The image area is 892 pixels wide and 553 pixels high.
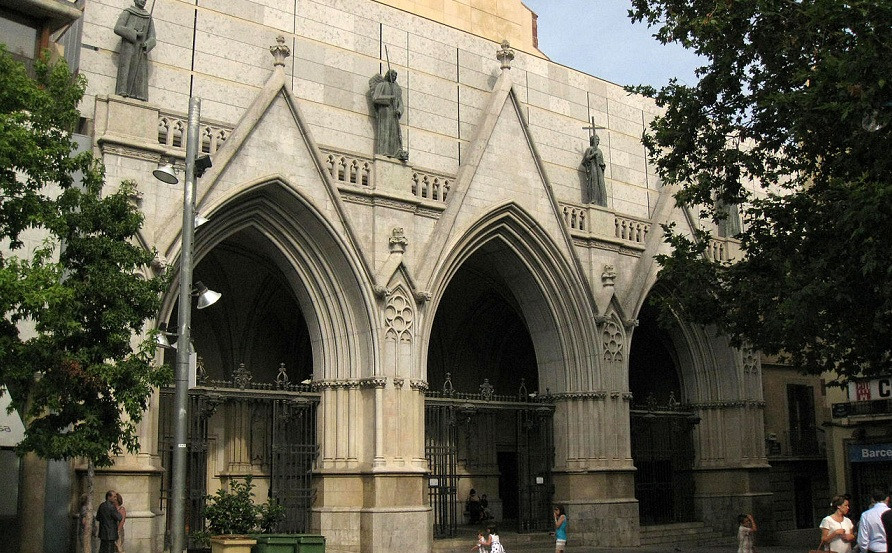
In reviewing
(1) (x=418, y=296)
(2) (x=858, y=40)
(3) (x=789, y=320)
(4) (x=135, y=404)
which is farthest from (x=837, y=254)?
(4) (x=135, y=404)

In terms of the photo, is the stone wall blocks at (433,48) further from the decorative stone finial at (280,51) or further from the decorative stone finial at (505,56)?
the decorative stone finial at (280,51)

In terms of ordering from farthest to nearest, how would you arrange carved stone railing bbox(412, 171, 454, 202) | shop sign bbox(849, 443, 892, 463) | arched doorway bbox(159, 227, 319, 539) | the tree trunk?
1. shop sign bbox(849, 443, 892, 463)
2. carved stone railing bbox(412, 171, 454, 202)
3. arched doorway bbox(159, 227, 319, 539)
4. the tree trunk

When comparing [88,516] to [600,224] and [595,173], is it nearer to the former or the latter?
[600,224]

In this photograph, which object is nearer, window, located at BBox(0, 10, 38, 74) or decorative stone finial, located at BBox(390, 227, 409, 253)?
window, located at BBox(0, 10, 38, 74)

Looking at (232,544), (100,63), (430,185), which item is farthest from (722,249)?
(232,544)

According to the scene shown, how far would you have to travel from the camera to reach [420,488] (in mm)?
20859

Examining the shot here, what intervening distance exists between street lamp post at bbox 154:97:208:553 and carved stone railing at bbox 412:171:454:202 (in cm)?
855

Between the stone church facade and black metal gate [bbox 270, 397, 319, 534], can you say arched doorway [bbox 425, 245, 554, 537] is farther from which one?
black metal gate [bbox 270, 397, 319, 534]

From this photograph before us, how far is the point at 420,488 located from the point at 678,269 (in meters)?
6.68

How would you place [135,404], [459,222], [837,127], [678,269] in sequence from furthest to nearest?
[459,222] → [678,269] → [837,127] → [135,404]

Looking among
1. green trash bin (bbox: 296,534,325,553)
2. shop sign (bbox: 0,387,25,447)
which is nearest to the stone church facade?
shop sign (bbox: 0,387,25,447)

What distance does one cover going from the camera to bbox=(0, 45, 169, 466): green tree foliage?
1323cm

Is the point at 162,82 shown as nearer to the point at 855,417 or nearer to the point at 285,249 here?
the point at 285,249

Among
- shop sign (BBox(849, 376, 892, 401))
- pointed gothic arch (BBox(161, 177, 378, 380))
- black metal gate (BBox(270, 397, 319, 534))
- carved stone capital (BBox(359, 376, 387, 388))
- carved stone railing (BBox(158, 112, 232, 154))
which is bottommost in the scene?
black metal gate (BBox(270, 397, 319, 534))
